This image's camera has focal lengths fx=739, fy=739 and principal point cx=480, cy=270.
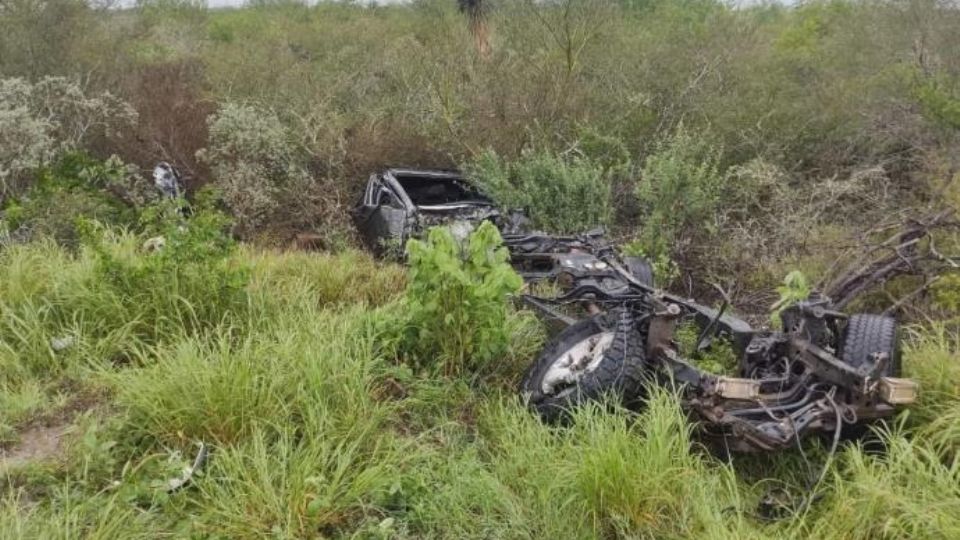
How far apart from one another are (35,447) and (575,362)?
2890mm

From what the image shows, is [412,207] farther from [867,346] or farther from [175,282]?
[867,346]

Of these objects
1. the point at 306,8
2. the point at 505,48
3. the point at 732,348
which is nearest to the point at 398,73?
the point at 505,48

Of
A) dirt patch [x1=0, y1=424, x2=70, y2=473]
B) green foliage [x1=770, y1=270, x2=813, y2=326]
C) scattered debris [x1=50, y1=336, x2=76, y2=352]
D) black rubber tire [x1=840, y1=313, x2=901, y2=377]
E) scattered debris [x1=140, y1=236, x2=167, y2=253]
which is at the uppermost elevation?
scattered debris [x1=140, y1=236, x2=167, y2=253]

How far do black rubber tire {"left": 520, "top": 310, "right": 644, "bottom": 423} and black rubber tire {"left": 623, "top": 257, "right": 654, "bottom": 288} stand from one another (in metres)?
1.44

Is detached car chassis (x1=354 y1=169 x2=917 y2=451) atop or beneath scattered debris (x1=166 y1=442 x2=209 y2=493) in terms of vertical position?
atop

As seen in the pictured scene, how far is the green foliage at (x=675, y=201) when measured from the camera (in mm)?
6938

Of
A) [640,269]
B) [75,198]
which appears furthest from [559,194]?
[75,198]

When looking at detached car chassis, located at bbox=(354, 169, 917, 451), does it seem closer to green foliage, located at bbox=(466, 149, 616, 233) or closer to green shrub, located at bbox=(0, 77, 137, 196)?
green foliage, located at bbox=(466, 149, 616, 233)

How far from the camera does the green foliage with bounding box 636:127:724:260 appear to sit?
22.8 feet

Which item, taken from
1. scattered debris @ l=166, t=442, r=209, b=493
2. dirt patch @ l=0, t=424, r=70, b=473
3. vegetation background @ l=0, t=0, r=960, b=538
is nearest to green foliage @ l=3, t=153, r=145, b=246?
vegetation background @ l=0, t=0, r=960, b=538

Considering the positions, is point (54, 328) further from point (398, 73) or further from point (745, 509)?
point (398, 73)

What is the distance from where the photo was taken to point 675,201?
281 inches

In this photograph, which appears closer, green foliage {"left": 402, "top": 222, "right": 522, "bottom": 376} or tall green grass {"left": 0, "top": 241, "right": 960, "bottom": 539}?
tall green grass {"left": 0, "top": 241, "right": 960, "bottom": 539}

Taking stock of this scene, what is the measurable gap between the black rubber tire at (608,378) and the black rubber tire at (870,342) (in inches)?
42.8
